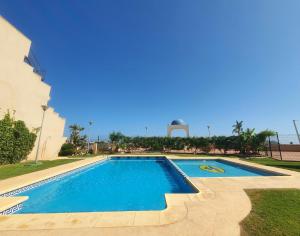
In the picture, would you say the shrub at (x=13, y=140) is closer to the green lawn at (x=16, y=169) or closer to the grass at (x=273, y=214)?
the green lawn at (x=16, y=169)

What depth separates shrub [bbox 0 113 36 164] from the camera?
39.7 ft

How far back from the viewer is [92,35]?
14227 mm

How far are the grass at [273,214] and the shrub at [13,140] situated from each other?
1604cm

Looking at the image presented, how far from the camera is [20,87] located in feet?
46.5

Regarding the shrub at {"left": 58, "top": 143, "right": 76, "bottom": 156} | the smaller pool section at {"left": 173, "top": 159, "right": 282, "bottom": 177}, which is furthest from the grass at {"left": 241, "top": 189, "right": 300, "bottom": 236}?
the shrub at {"left": 58, "top": 143, "right": 76, "bottom": 156}

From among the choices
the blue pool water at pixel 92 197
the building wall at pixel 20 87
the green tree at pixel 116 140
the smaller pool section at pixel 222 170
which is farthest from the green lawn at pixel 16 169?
the green tree at pixel 116 140

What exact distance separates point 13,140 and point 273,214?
1712 centimetres

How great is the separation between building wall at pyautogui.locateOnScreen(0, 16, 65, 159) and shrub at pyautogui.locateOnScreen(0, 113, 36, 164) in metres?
0.79

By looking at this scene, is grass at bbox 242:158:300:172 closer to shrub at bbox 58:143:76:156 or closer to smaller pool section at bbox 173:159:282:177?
smaller pool section at bbox 173:159:282:177

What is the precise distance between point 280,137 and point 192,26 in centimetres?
1740

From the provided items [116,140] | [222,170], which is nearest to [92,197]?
[222,170]

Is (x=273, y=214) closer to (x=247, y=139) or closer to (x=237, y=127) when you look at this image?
(x=247, y=139)

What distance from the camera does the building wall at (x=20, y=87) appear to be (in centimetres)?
1272

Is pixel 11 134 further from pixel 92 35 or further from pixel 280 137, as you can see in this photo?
pixel 280 137
